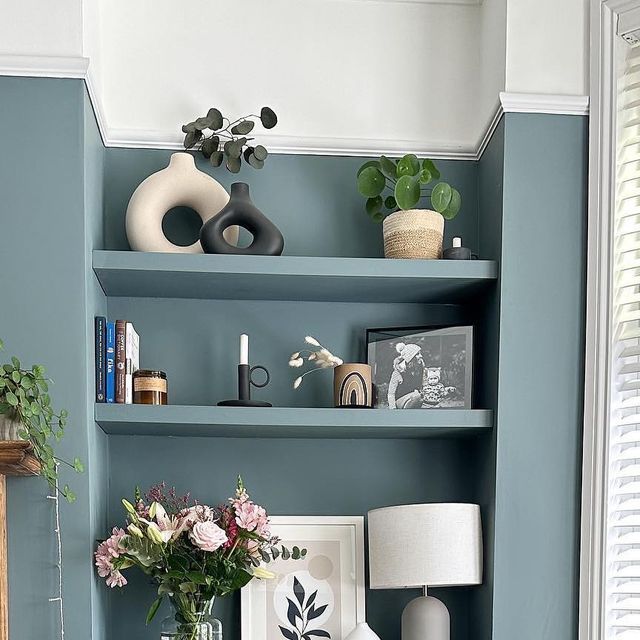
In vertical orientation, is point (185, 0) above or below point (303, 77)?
above

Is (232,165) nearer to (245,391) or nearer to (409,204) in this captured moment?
(409,204)

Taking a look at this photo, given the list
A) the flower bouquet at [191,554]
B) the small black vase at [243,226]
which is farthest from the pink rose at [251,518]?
the small black vase at [243,226]

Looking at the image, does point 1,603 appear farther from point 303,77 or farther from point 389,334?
point 303,77

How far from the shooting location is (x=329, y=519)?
8.82 feet

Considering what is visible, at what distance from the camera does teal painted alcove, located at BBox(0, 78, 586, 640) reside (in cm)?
232

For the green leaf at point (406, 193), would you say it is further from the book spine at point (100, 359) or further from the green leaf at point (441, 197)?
the book spine at point (100, 359)

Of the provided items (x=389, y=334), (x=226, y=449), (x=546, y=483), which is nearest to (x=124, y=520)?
(x=226, y=449)

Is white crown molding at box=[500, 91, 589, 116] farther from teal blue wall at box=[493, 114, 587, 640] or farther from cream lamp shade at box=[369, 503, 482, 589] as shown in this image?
cream lamp shade at box=[369, 503, 482, 589]

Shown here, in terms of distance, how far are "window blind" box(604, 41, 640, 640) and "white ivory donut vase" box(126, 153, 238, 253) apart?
101cm

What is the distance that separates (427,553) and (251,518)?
443mm

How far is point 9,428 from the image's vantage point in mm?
2107

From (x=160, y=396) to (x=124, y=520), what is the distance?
386mm

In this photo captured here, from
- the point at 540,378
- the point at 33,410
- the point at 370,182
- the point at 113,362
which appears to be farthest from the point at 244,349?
the point at 540,378

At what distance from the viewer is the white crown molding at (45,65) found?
2.32m
